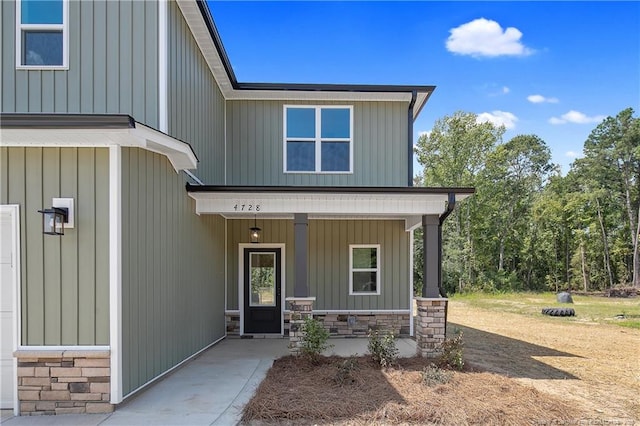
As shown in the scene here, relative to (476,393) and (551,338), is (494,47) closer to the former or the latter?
(551,338)

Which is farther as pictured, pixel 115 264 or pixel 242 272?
pixel 242 272

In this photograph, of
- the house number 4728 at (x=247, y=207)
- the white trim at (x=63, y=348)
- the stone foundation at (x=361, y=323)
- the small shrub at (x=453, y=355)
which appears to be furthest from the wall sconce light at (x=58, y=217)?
the stone foundation at (x=361, y=323)

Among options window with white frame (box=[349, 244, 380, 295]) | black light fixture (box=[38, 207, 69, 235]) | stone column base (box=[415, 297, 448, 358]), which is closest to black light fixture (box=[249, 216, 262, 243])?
window with white frame (box=[349, 244, 380, 295])

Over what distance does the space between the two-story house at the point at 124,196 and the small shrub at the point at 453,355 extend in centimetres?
32

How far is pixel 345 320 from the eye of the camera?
30.3 feet

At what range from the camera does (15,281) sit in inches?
175

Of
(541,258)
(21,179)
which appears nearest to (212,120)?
(21,179)

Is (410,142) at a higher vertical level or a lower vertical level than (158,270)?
higher

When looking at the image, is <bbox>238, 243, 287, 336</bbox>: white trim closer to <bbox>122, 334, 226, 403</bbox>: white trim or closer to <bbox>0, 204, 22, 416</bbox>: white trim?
<bbox>122, 334, 226, 403</bbox>: white trim

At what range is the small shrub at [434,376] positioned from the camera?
5.55m

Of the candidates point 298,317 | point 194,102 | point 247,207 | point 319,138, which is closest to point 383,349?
point 298,317

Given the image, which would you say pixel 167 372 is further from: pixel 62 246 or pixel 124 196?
pixel 124 196

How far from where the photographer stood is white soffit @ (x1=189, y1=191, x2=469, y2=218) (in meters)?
6.78

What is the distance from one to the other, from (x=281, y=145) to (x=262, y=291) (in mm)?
3335
